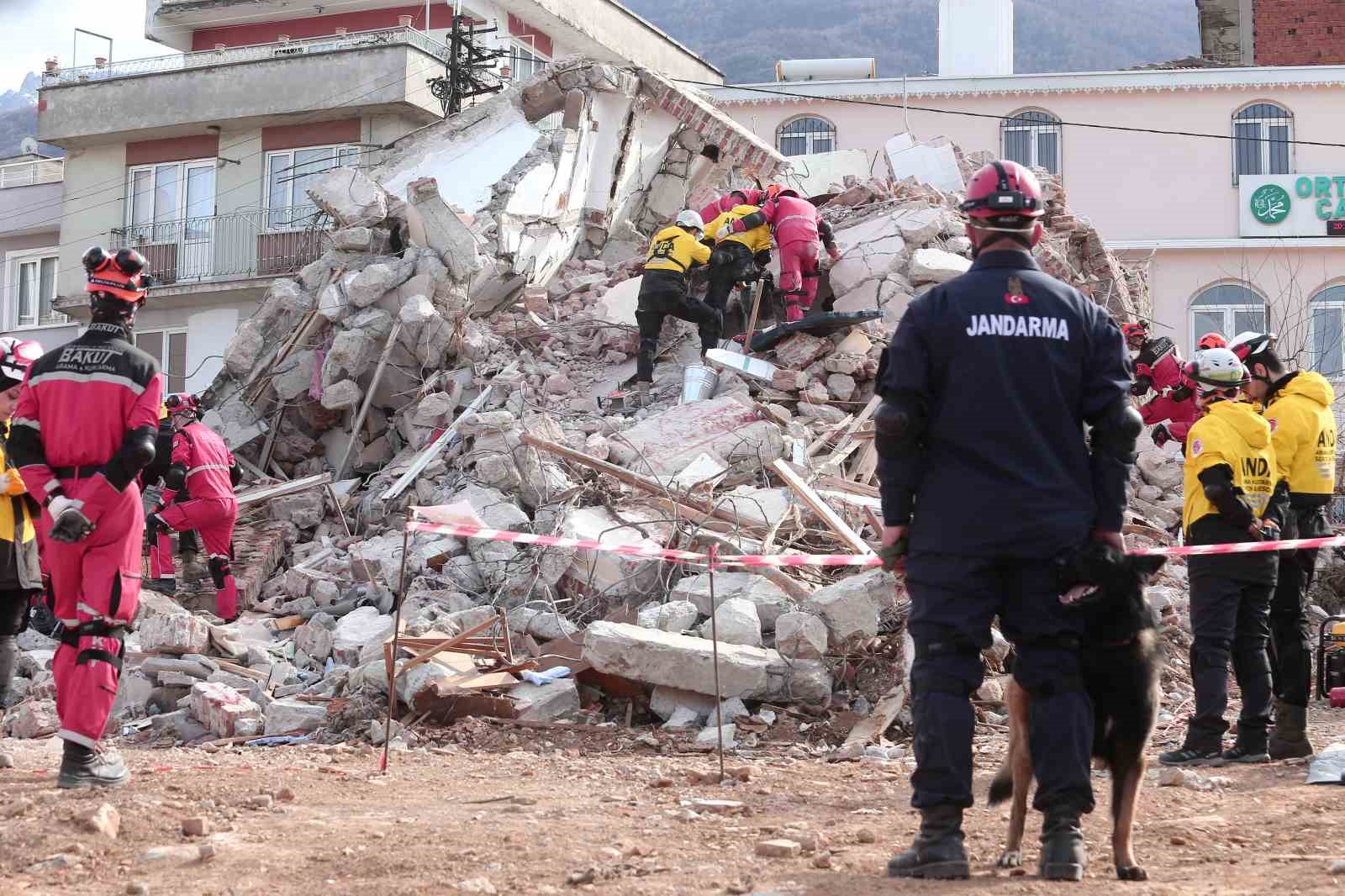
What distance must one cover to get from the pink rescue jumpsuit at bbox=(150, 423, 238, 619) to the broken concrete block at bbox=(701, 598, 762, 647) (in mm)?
4373

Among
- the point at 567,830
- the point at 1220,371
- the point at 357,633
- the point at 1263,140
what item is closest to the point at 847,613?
the point at 1220,371

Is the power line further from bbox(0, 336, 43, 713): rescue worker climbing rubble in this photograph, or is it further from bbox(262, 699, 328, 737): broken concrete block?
bbox(0, 336, 43, 713): rescue worker climbing rubble

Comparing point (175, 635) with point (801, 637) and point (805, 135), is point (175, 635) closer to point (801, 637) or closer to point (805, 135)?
point (801, 637)

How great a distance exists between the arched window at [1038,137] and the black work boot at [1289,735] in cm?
2283

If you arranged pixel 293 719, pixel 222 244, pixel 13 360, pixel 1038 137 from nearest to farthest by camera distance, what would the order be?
pixel 13 360 → pixel 293 719 → pixel 222 244 → pixel 1038 137

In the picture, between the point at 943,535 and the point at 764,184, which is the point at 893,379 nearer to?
the point at 943,535

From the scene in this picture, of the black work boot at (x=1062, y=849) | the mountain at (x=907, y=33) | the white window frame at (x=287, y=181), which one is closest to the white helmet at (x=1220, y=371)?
the black work boot at (x=1062, y=849)

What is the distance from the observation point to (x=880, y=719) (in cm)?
736

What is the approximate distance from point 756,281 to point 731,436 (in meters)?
2.92

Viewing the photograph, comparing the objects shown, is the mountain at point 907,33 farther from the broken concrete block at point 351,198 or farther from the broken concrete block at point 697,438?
the broken concrete block at point 697,438

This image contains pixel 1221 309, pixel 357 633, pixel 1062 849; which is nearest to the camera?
pixel 1062 849

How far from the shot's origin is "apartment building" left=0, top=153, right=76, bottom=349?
2972 centimetres

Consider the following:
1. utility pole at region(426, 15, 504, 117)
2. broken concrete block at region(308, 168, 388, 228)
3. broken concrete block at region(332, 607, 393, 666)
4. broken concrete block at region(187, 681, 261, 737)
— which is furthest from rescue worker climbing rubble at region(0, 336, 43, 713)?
utility pole at region(426, 15, 504, 117)

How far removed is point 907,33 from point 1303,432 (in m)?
107
